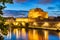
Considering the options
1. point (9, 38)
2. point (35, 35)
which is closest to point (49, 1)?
point (35, 35)

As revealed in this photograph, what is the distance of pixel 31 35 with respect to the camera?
575cm

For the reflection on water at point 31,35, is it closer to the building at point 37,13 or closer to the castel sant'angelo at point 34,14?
the castel sant'angelo at point 34,14

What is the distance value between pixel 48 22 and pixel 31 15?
Answer: 567 mm

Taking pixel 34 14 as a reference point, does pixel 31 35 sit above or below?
below

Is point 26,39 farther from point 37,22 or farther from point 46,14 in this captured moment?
point 46,14

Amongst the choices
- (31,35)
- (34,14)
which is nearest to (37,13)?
(34,14)

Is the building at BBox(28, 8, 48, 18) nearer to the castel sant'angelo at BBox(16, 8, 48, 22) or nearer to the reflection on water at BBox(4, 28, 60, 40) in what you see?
the castel sant'angelo at BBox(16, 8, 48, 22)

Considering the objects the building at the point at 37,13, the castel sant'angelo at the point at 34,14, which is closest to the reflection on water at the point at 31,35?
the castel sant'angelo at the point at 34,14

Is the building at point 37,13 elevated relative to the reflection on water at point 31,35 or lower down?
elevated

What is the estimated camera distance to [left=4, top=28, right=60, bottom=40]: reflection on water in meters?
5.52

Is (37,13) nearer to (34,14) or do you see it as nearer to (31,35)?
(34,14)

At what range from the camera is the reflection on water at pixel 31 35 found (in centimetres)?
552

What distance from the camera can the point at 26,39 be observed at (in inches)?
224

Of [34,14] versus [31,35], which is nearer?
[34,14]
